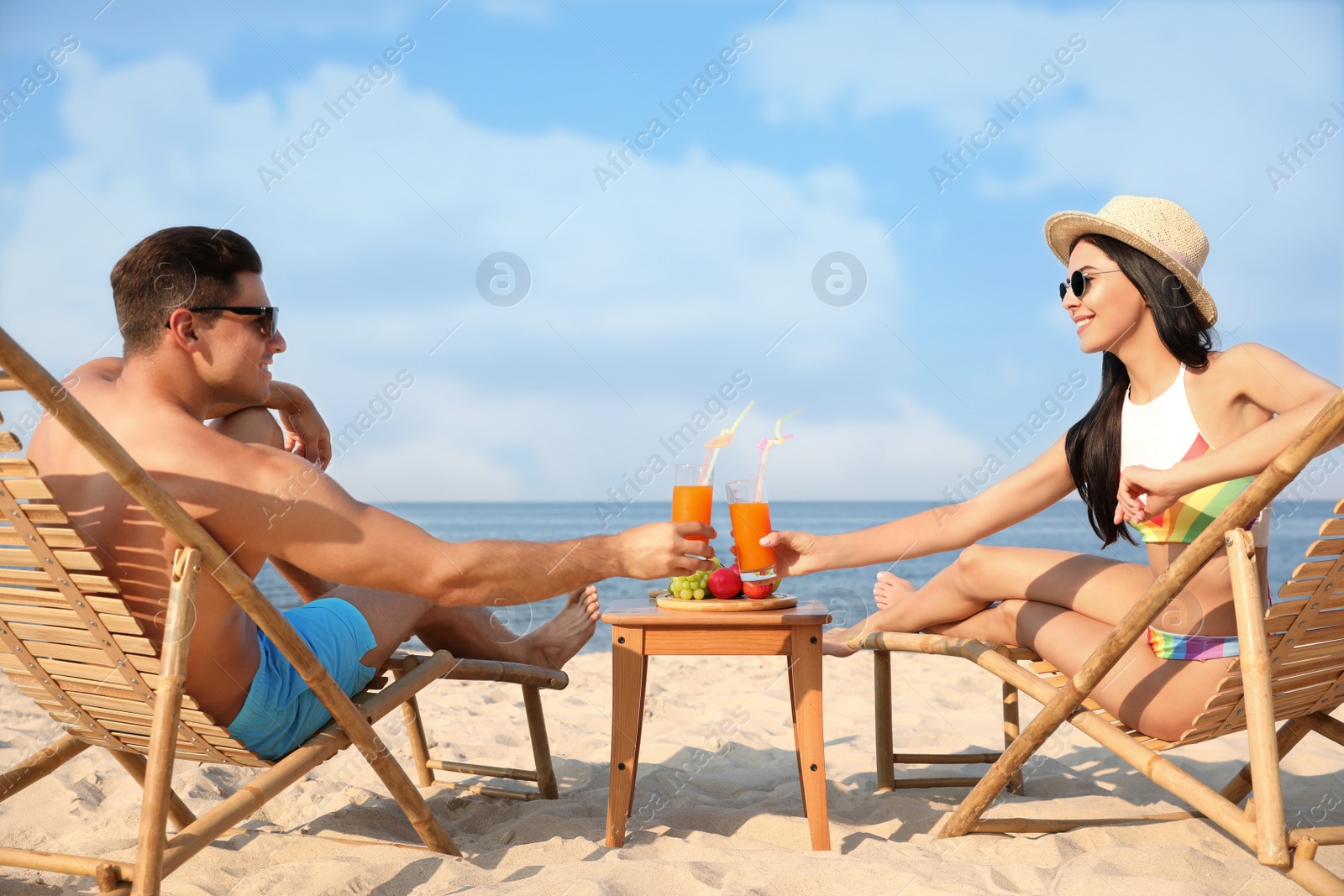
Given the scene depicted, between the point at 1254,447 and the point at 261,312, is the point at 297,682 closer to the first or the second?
the point at 261,312

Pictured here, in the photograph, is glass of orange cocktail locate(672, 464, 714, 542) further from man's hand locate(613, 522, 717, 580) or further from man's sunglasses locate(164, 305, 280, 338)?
man's sunglasses locate(164, 305, 280, 338)

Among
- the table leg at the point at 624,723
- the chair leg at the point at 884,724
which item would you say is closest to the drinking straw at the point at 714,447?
the table leg at the point at 624,723

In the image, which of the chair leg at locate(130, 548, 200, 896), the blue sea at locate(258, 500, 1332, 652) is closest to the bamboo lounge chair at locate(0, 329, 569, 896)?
the chair leg at locate(130, 548, 200, 896)

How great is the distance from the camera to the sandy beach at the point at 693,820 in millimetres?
2418

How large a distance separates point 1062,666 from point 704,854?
3.88 feet

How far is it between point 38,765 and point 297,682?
869 millimetres

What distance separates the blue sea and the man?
1.17 m

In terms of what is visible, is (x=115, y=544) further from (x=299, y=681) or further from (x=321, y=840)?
(x=321, y=840)

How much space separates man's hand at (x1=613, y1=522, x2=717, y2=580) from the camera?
2.43m

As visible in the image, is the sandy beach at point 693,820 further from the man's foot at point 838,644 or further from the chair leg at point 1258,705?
the man's foot at point 838,644

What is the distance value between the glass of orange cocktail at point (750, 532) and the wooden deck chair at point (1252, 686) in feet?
2.11

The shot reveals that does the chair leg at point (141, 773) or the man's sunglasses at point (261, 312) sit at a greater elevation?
the man's sunglasses at point (261, 312)

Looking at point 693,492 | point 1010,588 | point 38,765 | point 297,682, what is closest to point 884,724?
point 1010,588

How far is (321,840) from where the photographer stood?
2822 mm
